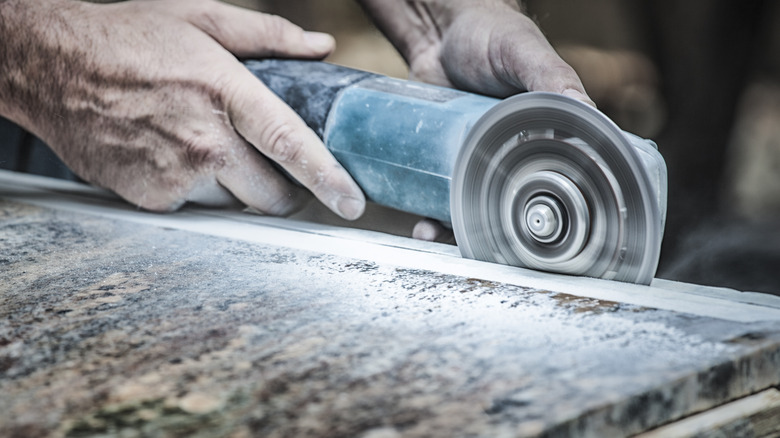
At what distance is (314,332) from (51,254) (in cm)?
84

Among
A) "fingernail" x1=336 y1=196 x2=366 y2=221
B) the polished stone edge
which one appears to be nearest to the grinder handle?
"fingernail" x1=336 y1=196 x2=366 y2=221

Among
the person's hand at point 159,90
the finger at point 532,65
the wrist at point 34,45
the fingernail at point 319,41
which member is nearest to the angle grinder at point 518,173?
the finger at point 532,65

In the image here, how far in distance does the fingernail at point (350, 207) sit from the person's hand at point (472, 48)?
6.9 inches

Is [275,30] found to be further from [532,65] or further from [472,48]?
[532,65]

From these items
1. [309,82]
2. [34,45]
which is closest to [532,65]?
[309,82]

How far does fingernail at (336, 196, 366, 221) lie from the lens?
74.0 inches

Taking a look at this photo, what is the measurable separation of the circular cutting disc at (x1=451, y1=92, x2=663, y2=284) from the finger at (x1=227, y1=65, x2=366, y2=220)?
1.58 ft

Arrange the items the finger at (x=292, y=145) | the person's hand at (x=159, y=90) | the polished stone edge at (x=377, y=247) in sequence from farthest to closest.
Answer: the person's hand at (x=159, y=90), the finger at (x=292, y=145), the polished stone edge at (x=377, y=247)

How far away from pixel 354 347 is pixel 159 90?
1396 mm

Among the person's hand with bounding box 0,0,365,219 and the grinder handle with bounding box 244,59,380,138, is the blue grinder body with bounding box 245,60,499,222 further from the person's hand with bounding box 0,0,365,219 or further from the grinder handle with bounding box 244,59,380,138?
the person's hand with bounding box 0,0,365,219

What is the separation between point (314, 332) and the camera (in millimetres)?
1003

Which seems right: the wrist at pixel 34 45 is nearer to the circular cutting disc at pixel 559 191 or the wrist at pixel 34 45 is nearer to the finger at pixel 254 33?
the finger at pixel 254 33

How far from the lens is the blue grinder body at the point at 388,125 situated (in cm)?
161

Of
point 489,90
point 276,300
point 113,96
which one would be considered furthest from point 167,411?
point 113,96
